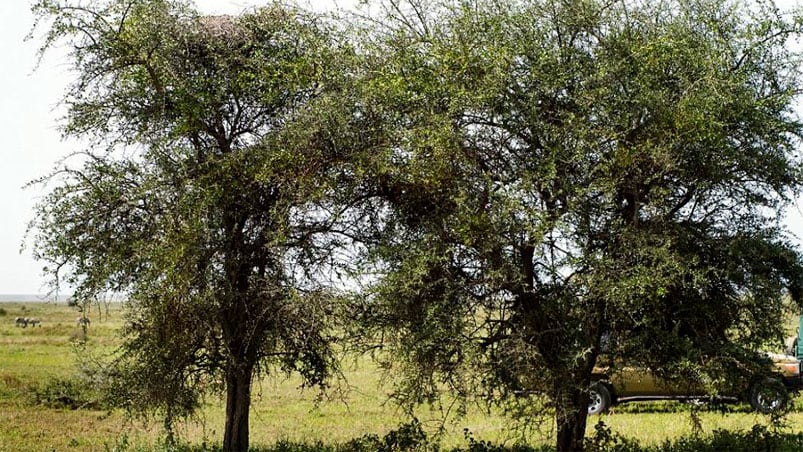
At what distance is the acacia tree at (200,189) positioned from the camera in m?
11.2

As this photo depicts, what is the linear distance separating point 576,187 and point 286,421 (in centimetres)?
893

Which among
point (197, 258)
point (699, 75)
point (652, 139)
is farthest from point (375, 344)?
point (699, 75)

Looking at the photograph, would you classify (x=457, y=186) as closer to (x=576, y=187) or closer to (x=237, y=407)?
(x=576, y=187)

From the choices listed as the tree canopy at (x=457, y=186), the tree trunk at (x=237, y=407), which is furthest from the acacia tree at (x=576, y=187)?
the tree trunk at (x=237, y=407)

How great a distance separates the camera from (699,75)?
10.5 meters

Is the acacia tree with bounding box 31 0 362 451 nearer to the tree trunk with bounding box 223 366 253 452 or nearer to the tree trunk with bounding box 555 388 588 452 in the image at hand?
the tree trunk with bounding box 223 366 253 452

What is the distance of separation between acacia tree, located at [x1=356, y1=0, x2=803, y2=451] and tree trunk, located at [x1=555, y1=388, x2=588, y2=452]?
0.06 metres

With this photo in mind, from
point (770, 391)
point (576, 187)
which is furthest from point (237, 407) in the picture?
point (770, 391)

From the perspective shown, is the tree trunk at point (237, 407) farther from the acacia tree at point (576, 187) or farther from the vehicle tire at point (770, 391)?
the vehicle tire at point (770, 391)

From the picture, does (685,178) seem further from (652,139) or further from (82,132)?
(82,132)

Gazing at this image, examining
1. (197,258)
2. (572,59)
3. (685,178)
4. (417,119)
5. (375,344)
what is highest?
(572,59)

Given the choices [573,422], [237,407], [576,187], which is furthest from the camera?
[237,407]

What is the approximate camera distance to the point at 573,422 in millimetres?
11531

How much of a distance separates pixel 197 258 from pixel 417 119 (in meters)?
3.33
